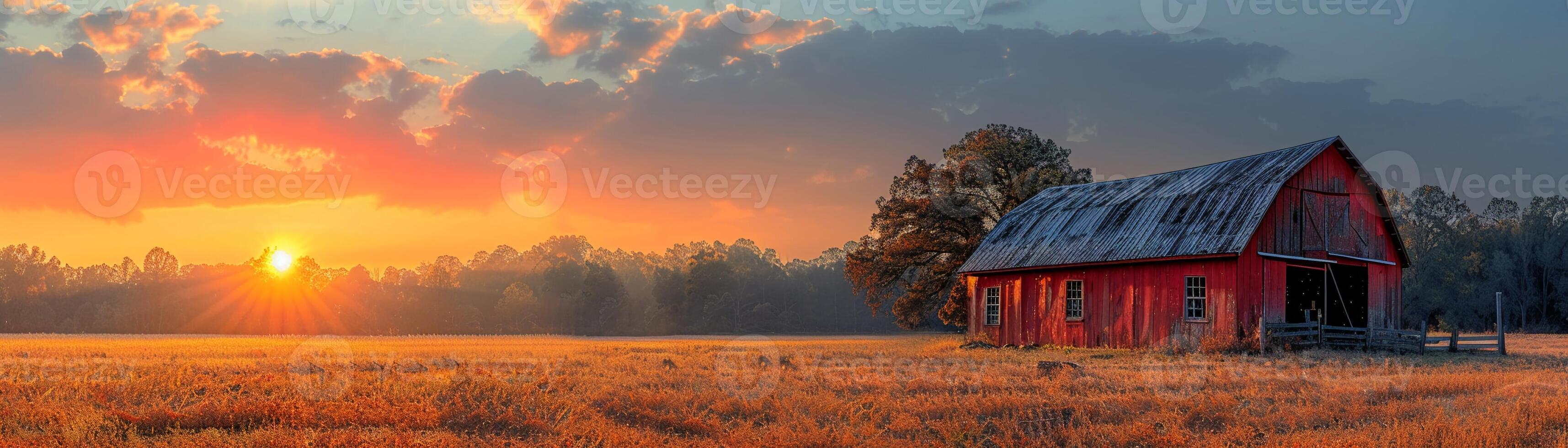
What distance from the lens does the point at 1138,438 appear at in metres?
11.4

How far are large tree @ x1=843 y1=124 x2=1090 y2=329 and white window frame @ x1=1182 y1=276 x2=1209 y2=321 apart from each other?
13.5m

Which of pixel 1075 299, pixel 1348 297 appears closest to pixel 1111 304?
pixel 1075 299

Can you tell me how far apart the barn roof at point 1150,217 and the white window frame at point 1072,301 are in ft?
3.05

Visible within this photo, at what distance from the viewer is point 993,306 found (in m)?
34.3

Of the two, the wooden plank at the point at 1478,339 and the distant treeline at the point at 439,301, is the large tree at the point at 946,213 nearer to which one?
the wooden plank at the point at 1478,339

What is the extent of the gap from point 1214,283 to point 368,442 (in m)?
22.4

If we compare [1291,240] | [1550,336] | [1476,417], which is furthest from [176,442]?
[1550,336]

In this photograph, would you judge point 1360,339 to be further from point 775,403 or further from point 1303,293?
point 775,403

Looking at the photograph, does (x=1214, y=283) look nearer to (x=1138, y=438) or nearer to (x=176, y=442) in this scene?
(x=1138, y=438)

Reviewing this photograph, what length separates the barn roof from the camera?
88.4ft

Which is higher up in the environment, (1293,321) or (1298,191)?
(1298,191)

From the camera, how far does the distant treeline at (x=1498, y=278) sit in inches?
2446

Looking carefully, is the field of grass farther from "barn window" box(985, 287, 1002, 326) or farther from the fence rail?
"barn window" box(985, 287, 1002, 326)

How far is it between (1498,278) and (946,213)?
4343 centimetres
